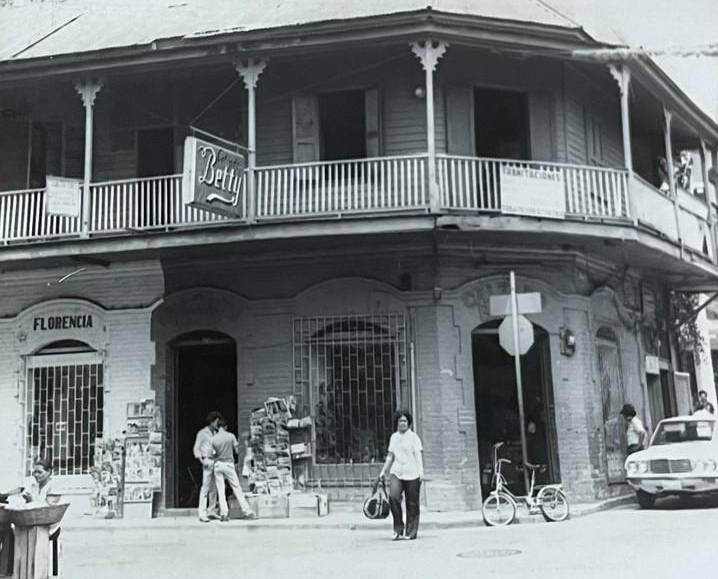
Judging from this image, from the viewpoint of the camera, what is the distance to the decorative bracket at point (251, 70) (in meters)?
15.3

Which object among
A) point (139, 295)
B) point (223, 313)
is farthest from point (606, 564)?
point (139, 295)

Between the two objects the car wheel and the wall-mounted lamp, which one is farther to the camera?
the wall-mounted lamp

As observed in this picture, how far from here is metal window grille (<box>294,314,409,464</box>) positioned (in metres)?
15.4

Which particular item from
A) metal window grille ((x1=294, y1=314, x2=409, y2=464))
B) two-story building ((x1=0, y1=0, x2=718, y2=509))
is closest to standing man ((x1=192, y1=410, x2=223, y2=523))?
two-story building ((x1=0, y1=0, x2=718, y2=509))

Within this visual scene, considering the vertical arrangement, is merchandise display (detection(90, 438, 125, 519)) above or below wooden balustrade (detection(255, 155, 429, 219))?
below

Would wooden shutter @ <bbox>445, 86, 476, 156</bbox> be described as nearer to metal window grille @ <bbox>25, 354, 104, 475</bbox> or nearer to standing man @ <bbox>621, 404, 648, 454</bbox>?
Answer: standing man @ <bbox>621, 404, 648, 454</bbox>

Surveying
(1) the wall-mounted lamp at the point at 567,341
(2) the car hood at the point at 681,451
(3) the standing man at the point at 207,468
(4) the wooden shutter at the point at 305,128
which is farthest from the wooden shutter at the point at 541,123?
(3) the standing man at the point at 207,468

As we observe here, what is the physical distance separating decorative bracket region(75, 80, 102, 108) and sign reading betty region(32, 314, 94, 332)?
3.84 m

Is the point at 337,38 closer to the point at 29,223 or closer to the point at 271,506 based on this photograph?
the point at 29,223

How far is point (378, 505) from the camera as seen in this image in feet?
44.2

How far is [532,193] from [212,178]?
5105 millimetres

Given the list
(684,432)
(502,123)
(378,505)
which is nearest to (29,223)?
(378,505)

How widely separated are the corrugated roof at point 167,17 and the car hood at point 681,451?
23.2 feet

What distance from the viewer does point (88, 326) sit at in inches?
666
